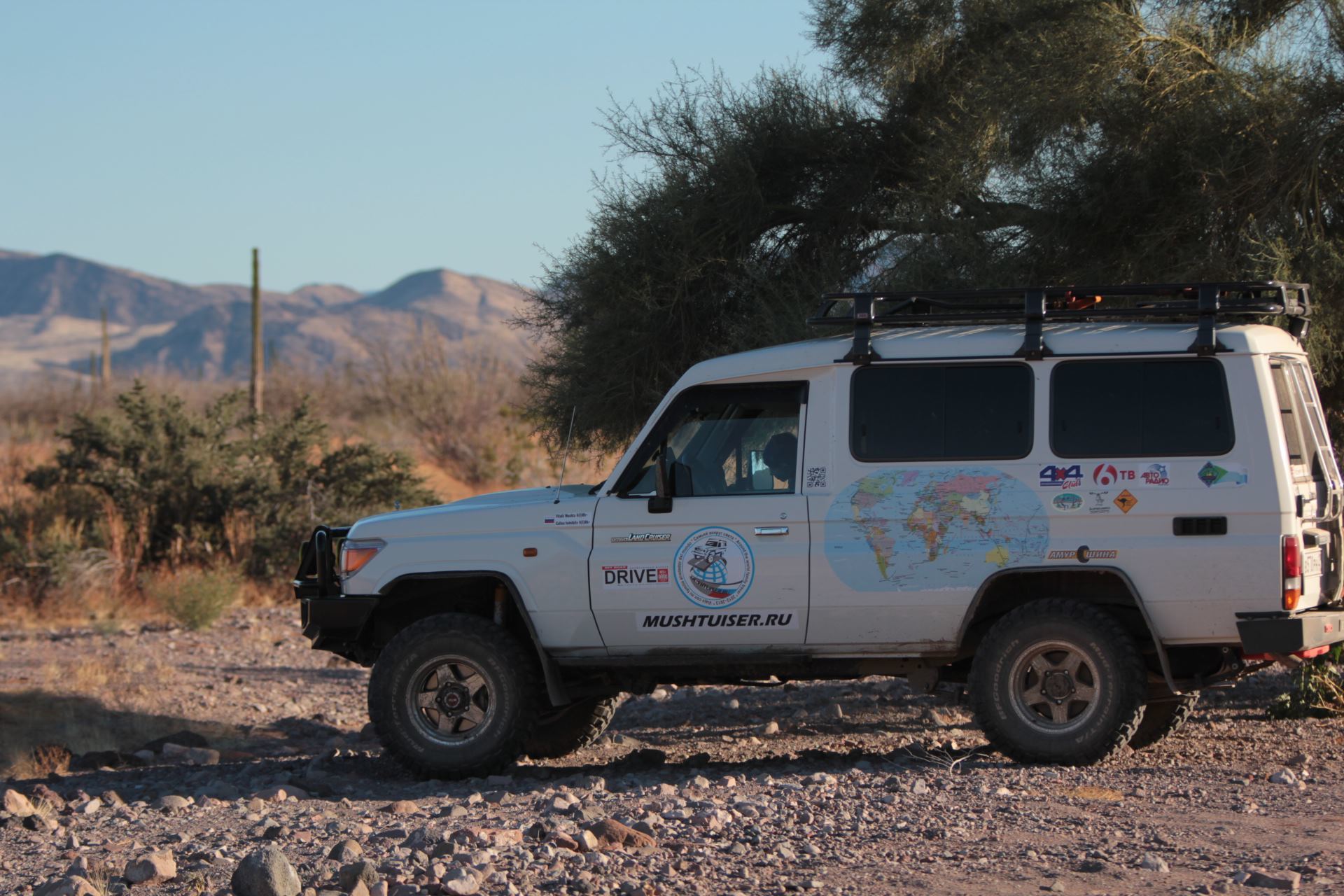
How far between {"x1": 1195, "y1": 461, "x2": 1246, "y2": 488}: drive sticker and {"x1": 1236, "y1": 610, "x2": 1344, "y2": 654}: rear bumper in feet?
2.11

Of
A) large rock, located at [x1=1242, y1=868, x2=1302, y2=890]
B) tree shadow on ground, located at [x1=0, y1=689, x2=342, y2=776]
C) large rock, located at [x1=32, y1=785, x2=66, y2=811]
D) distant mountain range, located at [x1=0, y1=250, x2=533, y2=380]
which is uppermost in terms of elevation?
distant mountain range, located at [x1=0, y1=250, x2=533, y2=380]

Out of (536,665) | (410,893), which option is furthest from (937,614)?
(410,893)

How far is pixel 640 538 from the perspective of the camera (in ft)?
25.7

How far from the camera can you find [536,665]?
8.23 m

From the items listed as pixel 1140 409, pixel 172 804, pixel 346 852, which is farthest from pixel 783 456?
pixel 172 804

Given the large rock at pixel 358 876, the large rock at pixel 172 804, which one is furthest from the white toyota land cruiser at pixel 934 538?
the large rock at pixel 358 876

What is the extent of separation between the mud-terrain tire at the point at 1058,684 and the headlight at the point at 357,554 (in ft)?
10.7

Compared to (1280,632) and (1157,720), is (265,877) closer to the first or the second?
(1280,632)

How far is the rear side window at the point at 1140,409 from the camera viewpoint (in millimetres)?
7379

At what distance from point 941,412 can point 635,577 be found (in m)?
1.81

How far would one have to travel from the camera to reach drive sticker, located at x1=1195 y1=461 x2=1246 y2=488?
7258 millimetres

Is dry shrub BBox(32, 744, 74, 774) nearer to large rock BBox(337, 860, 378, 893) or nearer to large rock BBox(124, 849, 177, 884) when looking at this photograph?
large rock BBox(124, 849, 177, 884)

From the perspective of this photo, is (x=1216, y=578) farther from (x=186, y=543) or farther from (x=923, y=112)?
(x=186, y=543)

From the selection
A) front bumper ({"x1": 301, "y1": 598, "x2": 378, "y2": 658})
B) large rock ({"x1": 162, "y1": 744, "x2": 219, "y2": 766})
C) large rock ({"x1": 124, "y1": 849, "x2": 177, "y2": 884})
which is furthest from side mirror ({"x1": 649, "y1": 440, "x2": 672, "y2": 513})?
large rock ({"x1": 162, "y1": 744, "x2": 219, "y2": 766})
